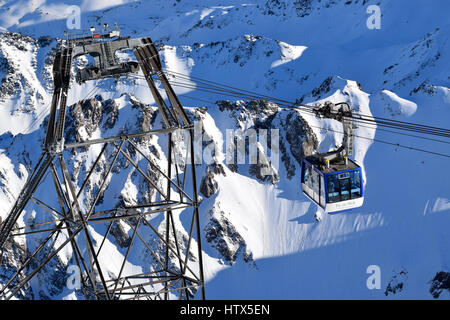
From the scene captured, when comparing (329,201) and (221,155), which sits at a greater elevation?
(329,201)

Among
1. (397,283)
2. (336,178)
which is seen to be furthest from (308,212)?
(336,178)

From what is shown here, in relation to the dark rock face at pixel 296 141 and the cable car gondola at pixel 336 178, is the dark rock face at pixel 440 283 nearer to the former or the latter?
the dark rock face at pixel 296 141

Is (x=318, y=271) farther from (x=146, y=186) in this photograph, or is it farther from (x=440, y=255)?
(x=146, y=186)

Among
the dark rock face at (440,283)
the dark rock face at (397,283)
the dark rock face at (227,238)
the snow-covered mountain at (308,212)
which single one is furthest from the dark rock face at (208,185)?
the dark rock face at (440,283)

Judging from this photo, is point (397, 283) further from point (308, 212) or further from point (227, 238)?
point (227, 238)

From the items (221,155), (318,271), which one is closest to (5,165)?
(221,155)
